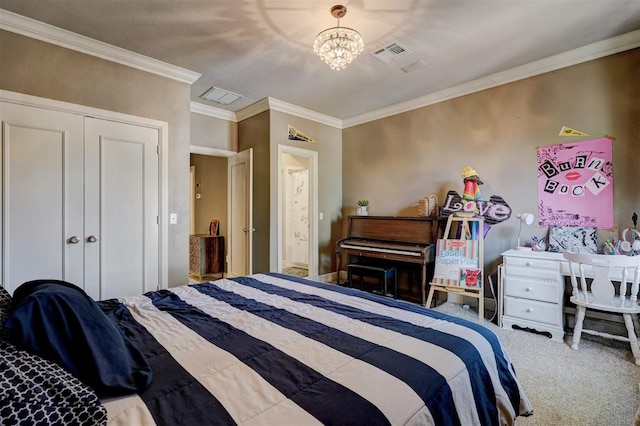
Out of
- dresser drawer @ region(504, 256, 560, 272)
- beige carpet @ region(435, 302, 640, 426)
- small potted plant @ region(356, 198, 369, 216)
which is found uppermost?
small potted plant @ region(356, 198, 369, 216)

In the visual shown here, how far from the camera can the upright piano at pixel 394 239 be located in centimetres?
364

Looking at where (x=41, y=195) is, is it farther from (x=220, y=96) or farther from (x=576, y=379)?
(x=576, y=379)

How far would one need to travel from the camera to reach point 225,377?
1002 mm

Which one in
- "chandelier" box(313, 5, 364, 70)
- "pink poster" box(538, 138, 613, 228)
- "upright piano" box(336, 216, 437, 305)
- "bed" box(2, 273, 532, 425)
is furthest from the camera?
"upright piano" box(336, 216, 437, 305)

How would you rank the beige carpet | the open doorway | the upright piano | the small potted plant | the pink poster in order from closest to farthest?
the beige carpet, the pink poster, the upright piano, the small potted plant, the open doorway

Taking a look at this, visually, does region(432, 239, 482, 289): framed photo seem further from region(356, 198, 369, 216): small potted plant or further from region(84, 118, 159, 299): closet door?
region(84, 118, 159, 299): closet door

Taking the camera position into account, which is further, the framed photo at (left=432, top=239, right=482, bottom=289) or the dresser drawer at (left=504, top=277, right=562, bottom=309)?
the framed photo at (left=432, top=239, right=482, bottom=289)

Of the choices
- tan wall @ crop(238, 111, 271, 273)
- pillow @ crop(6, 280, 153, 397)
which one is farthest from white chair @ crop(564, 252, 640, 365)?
tan wall @ crop(238, 111, 271, 273)

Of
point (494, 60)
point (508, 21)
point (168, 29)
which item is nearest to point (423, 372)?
point (508, 21)

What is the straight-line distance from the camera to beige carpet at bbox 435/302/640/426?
69.4 inches

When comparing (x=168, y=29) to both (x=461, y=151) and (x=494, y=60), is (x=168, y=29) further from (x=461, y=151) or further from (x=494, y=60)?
(x=461, y=151)

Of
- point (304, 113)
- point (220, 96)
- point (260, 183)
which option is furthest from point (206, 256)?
point (304, 113)

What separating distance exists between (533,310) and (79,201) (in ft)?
14.0

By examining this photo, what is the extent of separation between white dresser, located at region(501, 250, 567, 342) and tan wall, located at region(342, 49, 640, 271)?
51 cm
